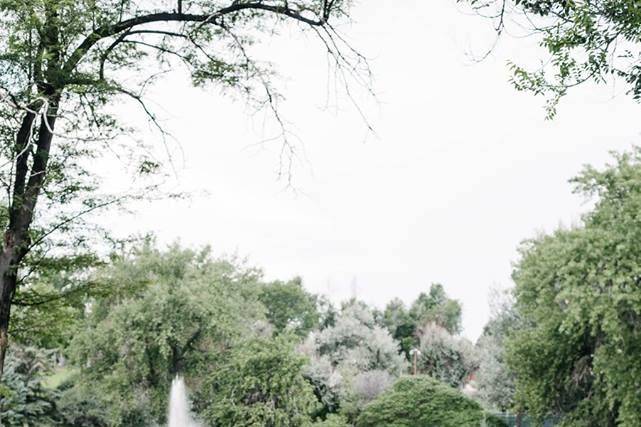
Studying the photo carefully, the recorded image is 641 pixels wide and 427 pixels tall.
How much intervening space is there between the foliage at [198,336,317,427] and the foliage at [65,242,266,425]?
1.53 metres

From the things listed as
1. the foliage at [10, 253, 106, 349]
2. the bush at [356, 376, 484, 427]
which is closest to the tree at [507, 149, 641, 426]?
the bush at [356, 376, 484, 427]

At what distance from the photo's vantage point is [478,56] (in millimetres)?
6473

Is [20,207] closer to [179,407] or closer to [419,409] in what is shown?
[179,407]

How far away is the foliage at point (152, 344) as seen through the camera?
68.8 ft

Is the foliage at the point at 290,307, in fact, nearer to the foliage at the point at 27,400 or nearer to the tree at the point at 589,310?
the foliage at the point at 27,400

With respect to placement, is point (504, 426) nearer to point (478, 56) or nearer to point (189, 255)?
point (189, 255)

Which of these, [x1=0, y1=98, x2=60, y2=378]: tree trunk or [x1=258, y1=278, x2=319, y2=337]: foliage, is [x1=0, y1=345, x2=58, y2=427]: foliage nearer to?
[x1=0, y1=98, x2=60, y2=378]: tree trunk

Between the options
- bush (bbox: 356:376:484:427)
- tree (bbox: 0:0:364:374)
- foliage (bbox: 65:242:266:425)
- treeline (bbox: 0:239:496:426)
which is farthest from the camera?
bush (bbox: 356:376:484:427)

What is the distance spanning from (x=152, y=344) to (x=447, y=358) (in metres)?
21.6

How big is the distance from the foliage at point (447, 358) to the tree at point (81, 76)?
32.5m

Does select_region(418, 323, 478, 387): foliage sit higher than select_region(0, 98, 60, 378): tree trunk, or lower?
higher

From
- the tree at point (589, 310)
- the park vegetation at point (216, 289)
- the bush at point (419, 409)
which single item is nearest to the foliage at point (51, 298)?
the park vegetation at point (216, 289)

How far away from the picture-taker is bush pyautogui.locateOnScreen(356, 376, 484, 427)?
2331 cm

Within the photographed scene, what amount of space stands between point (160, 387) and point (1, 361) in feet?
46.8
